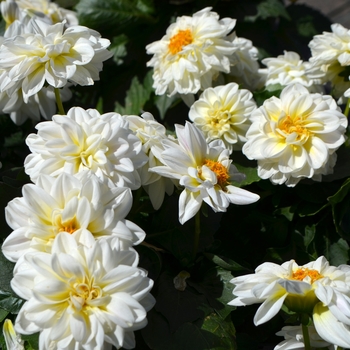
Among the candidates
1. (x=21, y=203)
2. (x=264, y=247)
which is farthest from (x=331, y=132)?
(x=21, y=203)

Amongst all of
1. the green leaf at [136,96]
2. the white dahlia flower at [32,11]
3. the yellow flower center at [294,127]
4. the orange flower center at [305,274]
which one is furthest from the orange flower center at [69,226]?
the green leaf at [136,96]

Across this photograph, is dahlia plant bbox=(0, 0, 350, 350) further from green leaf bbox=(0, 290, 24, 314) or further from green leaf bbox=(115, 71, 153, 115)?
green leaf bbox=(115, 71, 153, 115)

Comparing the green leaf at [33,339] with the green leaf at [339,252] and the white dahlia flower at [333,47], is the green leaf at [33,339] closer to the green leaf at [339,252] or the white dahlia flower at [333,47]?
the green leaf at [339,252]

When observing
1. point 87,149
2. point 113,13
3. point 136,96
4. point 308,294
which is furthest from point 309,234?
point 113,13

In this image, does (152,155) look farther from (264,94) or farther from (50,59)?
(264,94)

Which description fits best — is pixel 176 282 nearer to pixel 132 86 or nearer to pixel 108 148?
pixel 108 148

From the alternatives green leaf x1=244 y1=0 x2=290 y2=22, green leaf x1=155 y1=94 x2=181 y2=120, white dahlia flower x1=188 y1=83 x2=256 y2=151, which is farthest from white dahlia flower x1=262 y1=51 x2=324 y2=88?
green leaf x1=244 y1=0 x2=290 y2=22
